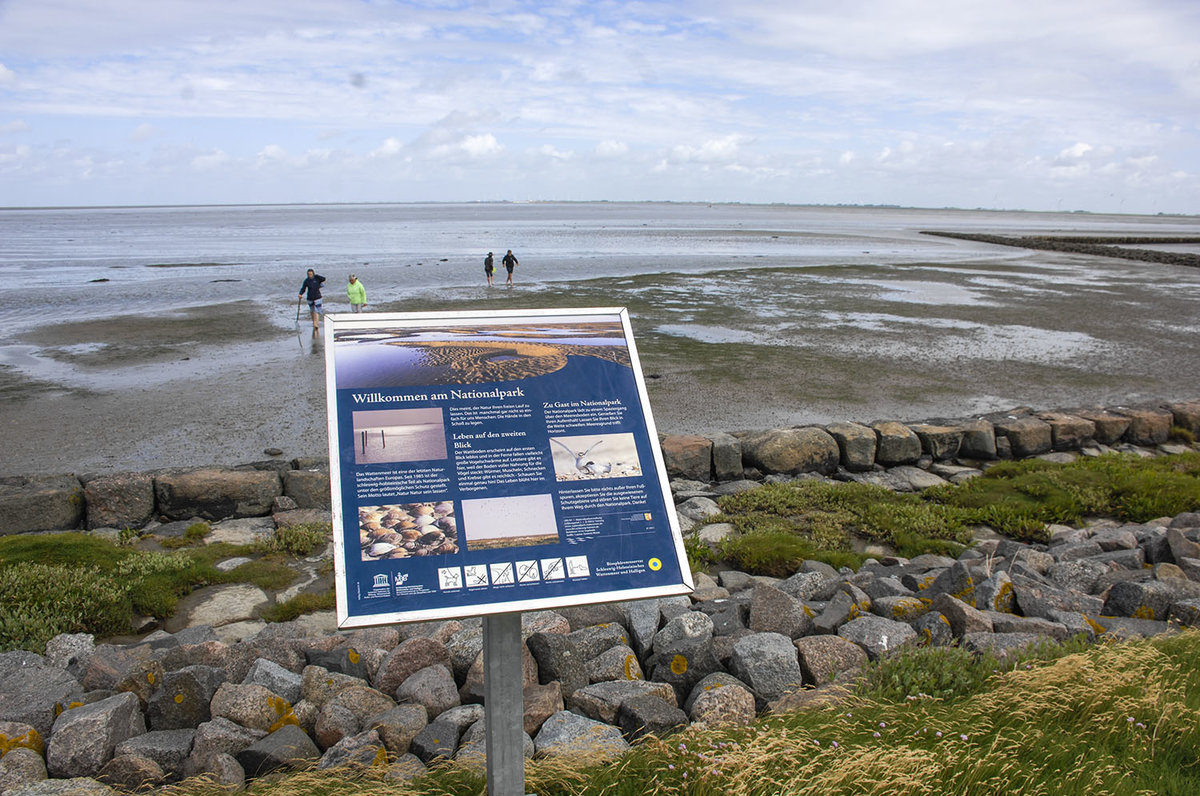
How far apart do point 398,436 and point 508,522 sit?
56cm

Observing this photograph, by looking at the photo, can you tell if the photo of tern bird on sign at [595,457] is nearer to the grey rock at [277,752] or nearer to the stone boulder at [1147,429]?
the grey rock at [277,752]

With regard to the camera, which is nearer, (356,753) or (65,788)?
(65,788)

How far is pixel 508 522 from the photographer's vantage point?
126 inches

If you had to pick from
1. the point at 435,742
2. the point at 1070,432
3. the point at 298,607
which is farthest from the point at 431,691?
the point at 1070,432

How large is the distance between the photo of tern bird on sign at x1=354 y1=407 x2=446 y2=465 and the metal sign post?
0.70 m

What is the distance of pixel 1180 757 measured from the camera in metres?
3.68

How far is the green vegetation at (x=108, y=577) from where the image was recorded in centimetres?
595

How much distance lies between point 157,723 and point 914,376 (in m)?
15.3

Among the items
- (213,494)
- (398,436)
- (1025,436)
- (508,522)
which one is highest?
(398,436)

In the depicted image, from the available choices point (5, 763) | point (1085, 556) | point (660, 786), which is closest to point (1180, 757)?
point (660, 786)

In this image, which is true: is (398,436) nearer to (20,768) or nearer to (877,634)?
(20,768)

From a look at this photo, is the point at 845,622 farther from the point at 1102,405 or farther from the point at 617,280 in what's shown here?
the point at 617,280

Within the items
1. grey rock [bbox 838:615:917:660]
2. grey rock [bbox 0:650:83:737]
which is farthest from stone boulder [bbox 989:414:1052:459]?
grey rock [bbox 0:650:83:737]

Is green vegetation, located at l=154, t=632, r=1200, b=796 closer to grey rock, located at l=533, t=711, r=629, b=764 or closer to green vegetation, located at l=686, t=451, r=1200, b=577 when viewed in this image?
grey rock, located at l=533, t=711, r=629, b=764
